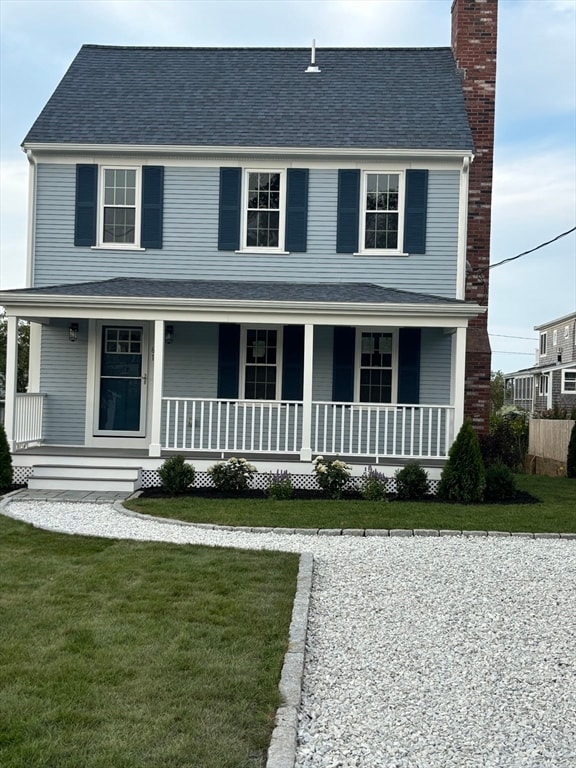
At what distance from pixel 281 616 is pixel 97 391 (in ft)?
31.9

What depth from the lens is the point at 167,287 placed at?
14.3 m

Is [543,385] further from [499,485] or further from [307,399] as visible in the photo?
[307,399]

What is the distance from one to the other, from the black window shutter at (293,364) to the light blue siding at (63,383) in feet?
11.8

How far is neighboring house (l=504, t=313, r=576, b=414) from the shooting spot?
39031 mm

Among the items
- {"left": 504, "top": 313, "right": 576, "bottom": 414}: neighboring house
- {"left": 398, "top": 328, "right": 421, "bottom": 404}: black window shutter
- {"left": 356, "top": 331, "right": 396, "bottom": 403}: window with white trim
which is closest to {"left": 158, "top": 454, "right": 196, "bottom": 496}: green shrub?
{"left": 356, "top": 331, "right": 396, "bottom": 403}: window with white trim

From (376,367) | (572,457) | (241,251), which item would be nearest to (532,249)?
(572,457)

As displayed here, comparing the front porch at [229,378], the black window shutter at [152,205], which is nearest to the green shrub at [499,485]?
the front porch at [229,378]

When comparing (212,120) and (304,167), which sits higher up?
(212,120)

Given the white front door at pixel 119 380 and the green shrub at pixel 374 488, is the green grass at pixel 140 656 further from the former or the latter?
the white front door at pixel 119 380

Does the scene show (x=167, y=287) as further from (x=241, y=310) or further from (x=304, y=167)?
(x=304, y=167)

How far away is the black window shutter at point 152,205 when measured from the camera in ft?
49.9

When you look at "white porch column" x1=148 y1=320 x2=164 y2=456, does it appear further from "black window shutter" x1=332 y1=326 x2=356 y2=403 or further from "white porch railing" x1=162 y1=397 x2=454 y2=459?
"black window shutter" x1=332 y1=326 x2=356 y2=403

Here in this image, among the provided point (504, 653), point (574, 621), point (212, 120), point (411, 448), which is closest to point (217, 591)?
point (504, 653)

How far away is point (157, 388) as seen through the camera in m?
13.3
